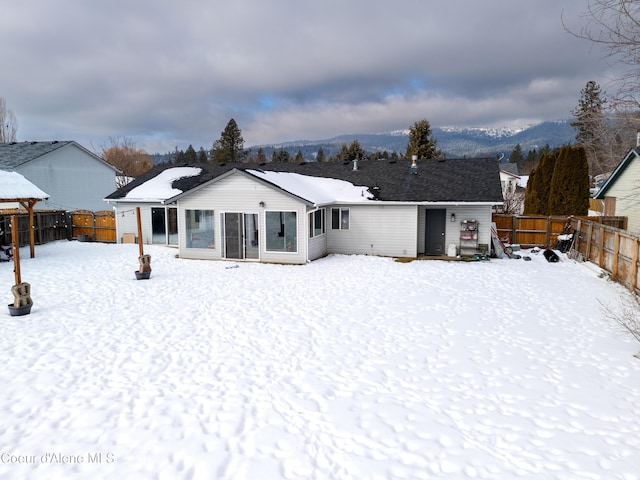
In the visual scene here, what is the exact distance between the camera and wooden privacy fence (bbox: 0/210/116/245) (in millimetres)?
20578

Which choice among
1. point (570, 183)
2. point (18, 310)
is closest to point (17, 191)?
point (18, 310)

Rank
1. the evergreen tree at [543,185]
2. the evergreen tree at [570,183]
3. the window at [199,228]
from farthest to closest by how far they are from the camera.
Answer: the evergreen tree at [543,185]
the evergreen tree at [570,183]
the window at [199,228]

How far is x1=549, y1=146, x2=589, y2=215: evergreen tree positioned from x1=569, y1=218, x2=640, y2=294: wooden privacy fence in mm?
6952

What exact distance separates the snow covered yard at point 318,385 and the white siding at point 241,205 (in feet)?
14.8

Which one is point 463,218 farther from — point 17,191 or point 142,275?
point 17,191

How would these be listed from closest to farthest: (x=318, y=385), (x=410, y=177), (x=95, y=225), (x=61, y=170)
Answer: (x=318, y=385)
(x=410, y=177)
(x=95, y=225)
(x=61, y=170)

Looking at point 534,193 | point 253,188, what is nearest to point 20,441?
point 253,188

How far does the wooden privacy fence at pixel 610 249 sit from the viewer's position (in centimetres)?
1137

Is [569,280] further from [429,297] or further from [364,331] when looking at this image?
[364,331]

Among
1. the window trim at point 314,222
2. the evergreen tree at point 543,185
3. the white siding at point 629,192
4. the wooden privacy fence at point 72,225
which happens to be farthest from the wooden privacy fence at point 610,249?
the wooden privacy fence at point 72,225

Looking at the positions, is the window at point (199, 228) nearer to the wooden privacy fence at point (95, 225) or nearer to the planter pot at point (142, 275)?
the planter pot at point (142, 275)

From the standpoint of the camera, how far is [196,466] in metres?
4.38

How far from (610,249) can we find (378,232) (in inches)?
322

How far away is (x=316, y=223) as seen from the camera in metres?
17.2
